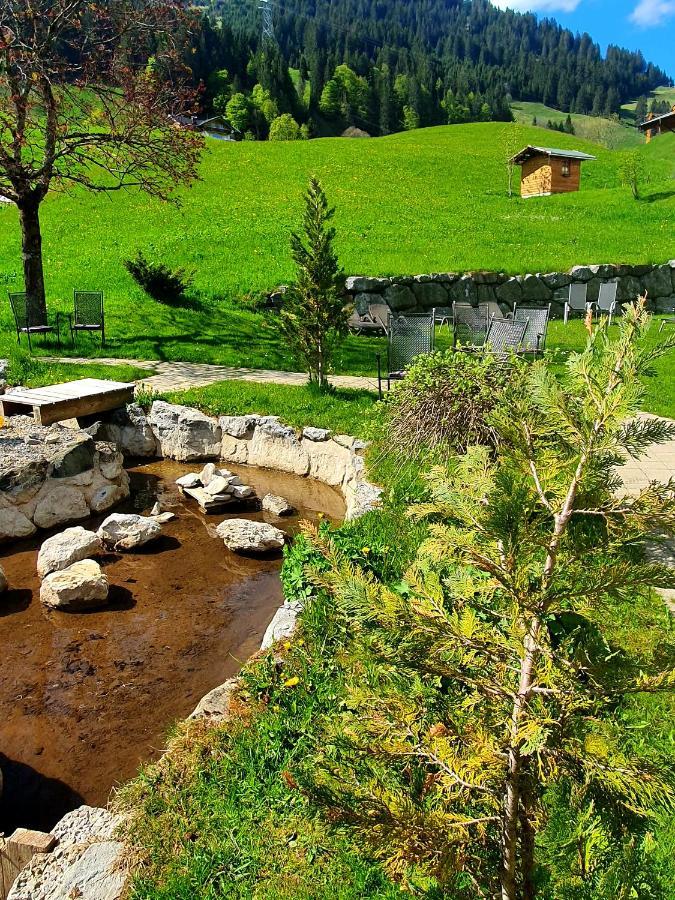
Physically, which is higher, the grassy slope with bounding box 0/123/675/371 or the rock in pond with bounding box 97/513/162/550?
the grassy slope with bounding box 0/123/675/371

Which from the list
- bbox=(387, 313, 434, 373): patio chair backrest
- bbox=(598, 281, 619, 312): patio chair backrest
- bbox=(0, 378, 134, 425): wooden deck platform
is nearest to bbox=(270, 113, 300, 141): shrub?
bbox=(598, 281, 619, 312): patio chair backrest

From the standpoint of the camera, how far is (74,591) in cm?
585

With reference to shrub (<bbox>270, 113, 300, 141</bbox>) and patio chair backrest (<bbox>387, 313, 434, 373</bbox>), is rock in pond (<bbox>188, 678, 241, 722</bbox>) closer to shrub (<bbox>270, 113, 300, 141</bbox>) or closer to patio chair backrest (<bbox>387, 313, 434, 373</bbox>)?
patio chair backrest (<bbox>387, 313, 434, 373</bbox>)

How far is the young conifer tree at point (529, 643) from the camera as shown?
1374 millimetres

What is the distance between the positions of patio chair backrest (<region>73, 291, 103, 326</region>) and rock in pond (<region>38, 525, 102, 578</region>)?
779cm

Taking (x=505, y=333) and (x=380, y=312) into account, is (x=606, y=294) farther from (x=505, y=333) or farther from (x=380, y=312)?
(x=505, y=333)

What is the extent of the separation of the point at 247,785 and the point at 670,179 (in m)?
35.9

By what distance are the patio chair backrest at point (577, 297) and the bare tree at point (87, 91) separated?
427 inches

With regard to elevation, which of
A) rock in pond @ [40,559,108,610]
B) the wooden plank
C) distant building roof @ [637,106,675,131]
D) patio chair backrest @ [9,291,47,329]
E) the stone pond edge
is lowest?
rock in pond @ [40,559,108,610]

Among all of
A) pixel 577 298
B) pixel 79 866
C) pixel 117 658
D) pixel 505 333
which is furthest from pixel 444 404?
pixel 577 298

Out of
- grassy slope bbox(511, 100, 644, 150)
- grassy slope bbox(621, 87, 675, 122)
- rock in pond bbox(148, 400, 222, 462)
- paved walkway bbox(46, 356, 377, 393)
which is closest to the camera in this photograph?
rock in pond bbox(148, 400, 222, 462)

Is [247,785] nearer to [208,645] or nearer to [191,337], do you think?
[208,645]

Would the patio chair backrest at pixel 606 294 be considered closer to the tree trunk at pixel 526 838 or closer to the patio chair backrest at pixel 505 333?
the patio chair backrest at pixel 505 333

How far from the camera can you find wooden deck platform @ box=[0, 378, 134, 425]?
8.75 m
